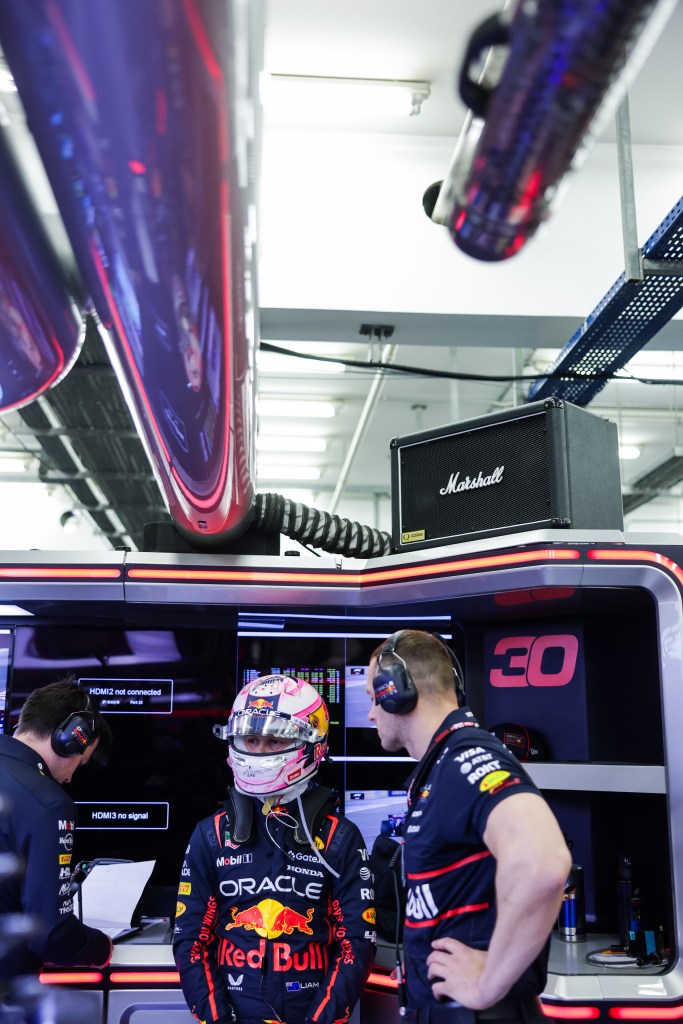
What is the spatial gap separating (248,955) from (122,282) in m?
2.33

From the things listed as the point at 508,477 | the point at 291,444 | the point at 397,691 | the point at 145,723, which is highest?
the point at 291,444

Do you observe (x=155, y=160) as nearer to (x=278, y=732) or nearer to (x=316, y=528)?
(x=278, y=732)

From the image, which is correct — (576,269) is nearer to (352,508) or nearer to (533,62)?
(533,62)

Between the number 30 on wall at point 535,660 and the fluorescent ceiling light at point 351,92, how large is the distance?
2.59 meters

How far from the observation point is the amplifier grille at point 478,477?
11.4 ft

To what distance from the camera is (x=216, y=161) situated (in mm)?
1124

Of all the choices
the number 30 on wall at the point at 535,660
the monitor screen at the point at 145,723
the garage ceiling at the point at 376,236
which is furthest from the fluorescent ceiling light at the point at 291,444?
the number 30 on wall at the point at 535,660

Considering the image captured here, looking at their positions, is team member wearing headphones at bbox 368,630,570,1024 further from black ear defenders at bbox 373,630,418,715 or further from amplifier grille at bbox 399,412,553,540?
amplifier grille at bbox 399,412,553,540

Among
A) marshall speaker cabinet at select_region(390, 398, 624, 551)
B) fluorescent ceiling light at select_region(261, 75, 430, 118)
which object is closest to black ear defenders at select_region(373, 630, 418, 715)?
marshall speaker cabinet at select_region(390, 398, 624, 551)

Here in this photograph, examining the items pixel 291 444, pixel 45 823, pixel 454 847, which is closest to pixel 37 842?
pixel 45 823

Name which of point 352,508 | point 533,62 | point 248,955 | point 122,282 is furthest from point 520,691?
point 352,508

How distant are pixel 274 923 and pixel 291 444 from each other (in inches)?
286

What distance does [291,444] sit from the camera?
32.7 feet

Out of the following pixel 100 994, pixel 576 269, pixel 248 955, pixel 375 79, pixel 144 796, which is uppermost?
pixel 375 79
